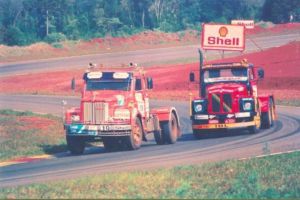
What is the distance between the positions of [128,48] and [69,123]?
62528 millimetres

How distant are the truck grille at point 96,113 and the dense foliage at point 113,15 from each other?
2687 inches

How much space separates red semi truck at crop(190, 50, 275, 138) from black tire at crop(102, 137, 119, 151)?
12.1 ft

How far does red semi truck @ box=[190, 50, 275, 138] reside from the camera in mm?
29125

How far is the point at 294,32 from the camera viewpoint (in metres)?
93.0

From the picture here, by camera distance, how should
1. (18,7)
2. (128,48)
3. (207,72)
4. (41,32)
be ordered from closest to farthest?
(207,72)
(128,48)
(41,32)
(18,7)

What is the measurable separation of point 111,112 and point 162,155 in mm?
2525

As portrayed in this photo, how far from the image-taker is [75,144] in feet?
83.7

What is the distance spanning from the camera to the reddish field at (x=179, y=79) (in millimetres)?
55719

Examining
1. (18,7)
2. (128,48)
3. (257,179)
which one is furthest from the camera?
(18,7)

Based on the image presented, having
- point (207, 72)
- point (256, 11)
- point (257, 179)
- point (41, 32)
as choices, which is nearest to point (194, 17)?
point (256, 11)

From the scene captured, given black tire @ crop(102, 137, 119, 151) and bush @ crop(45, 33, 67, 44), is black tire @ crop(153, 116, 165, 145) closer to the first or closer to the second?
black tire @ crop(102, 137, 119, 151)

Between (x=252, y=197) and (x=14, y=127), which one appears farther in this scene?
(x=14, y=127)

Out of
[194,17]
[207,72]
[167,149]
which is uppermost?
[194,17]

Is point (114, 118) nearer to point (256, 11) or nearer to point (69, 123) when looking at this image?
point (69, 123)
